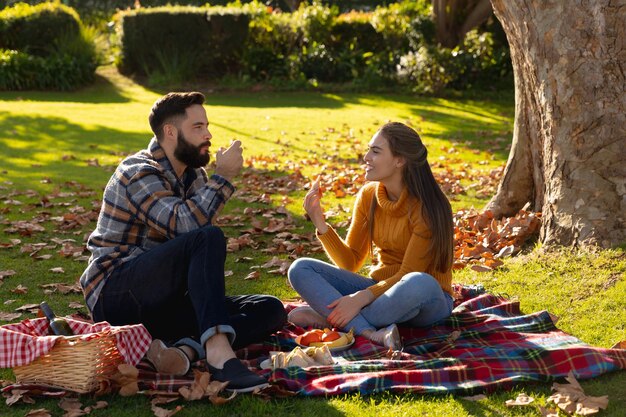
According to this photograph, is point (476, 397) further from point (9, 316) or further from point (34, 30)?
point (34, 30)

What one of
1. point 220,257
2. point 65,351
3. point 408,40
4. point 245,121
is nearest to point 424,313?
point 220,257

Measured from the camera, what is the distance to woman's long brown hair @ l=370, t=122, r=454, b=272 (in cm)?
511

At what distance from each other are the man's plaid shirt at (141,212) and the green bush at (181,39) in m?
17.1

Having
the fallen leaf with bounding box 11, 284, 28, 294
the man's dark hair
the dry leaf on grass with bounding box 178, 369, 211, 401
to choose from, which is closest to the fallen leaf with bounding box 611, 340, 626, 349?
the dry leaf on grass with bounding box 178, 369, 211, 401

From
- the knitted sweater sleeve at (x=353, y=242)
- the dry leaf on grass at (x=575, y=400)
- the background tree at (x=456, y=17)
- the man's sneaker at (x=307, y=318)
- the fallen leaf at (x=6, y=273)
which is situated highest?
the background tree at (x=456, y=17)

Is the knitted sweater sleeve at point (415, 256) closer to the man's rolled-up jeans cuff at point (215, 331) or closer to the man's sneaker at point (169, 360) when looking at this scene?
the man's rolled-up jeans cuff at point (215, 331)

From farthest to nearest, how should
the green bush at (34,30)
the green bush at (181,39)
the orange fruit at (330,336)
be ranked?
the green bush at (181,39), the green bush at (34,30), the orange fruit at (330,336)

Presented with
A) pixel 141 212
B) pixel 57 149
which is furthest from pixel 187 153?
pixel 57 149

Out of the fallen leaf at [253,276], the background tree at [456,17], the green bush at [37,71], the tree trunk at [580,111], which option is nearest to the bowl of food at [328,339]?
the fallen leaf at [253,276]

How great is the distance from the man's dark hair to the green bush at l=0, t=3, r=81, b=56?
57.6ft

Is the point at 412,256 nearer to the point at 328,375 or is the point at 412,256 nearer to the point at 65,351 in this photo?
the point at 328,375

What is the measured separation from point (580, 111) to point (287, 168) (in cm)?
607

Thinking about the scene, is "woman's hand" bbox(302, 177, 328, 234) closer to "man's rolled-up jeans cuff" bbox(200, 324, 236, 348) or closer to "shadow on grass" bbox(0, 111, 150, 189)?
"man's rolled-up jeans cuff" bbox(200, 324, 236, 348)

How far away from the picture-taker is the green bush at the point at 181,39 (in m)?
21.6
